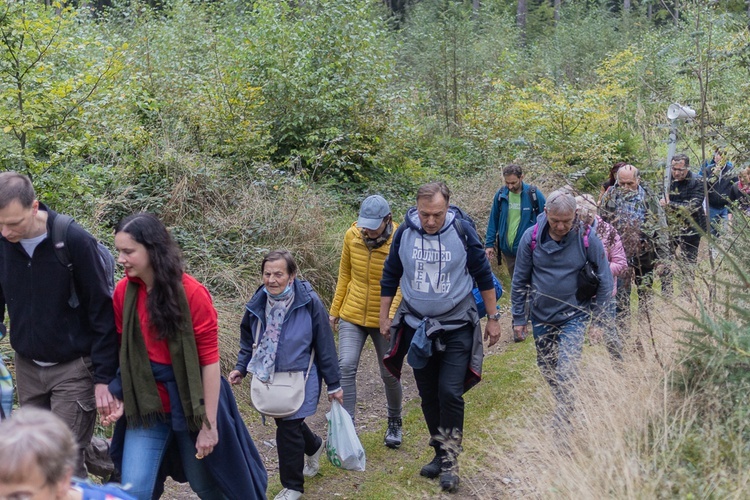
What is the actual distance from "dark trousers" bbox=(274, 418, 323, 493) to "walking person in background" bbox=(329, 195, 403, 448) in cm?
96

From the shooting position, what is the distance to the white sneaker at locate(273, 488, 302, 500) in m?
5.47

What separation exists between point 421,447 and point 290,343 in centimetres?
188

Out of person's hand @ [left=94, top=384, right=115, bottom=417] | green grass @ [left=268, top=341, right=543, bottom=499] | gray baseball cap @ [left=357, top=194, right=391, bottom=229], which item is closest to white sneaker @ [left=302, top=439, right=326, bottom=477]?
green grass @ [left=268, top=341, right=543, bottom=499]

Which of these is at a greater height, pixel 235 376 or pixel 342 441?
pixel 235 376

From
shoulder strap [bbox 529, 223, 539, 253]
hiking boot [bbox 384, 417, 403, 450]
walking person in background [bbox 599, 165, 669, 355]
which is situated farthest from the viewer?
hiking boot [bbox 384, 417, 403, 450]

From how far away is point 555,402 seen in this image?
595 cm

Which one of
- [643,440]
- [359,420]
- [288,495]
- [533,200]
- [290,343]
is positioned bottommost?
[359,420]

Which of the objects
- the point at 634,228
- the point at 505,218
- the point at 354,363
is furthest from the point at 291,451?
the point at 505,218

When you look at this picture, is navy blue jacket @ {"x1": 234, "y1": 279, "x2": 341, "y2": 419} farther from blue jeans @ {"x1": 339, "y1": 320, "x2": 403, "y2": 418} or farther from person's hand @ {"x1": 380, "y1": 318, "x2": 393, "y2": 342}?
blue jeans @ {"x1": 339, "y1": 320, "x2": 403, "y2": 418}

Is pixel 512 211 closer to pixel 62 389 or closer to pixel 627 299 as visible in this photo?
pixel 627 299

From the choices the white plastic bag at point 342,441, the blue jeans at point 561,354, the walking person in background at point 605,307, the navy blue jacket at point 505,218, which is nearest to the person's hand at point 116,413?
the white plastic bag at point 342,441

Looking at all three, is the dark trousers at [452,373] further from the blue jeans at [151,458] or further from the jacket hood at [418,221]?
the blue jeans at [151,458]

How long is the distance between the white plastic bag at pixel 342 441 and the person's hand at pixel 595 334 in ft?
6.24

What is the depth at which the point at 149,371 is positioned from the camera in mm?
4070
